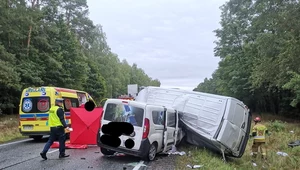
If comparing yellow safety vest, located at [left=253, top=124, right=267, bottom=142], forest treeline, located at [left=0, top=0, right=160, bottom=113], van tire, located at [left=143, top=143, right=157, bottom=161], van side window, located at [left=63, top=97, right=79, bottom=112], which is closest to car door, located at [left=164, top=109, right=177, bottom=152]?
van tire, located at [left=143, top=143, right=157, bottom=161]

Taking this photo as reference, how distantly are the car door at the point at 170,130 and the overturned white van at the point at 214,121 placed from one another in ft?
2.75

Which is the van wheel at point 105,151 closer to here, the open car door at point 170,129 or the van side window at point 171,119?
the open car door at point 170,129

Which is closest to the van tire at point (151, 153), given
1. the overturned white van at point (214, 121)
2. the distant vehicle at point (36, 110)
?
the overturned white van at point (214, 121)

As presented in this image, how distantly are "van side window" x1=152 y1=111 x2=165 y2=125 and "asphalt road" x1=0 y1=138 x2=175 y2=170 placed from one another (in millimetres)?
1146

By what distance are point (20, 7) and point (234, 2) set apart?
26.6 metres

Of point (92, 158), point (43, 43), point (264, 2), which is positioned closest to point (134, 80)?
point (43, 43)

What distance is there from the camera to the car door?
10.2m

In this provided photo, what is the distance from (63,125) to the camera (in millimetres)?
8977

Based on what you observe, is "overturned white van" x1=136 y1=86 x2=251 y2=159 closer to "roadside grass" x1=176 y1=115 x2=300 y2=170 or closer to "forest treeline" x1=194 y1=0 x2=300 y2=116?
"roadside grass" x1=176 y1=115 x2=300 y2=170

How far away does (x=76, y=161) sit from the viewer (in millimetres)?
8906

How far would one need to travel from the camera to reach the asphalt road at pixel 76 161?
8089 millimetres

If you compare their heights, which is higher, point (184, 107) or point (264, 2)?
point (264, 2)

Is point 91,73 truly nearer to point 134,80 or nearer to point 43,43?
point 43,43

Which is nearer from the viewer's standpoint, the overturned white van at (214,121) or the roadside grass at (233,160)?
the roadside grass at (233,160)
